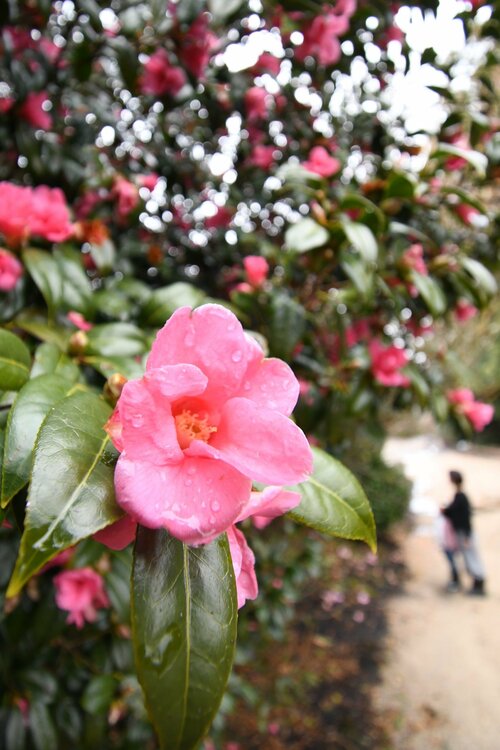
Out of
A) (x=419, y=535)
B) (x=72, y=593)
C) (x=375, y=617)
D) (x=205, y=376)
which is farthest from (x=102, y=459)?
(x=419, y=535)

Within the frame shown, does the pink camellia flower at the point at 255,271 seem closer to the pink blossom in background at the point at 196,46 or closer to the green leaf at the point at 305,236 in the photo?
the green leaf at the point at 305,236

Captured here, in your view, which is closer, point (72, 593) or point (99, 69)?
point (72, 593)

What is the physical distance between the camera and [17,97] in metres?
1.31

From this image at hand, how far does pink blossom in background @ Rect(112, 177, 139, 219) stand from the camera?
1.30m

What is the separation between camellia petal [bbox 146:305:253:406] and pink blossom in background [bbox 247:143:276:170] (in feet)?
5.19

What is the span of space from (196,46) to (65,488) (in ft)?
4.53

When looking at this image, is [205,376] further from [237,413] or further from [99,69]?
[99,69]

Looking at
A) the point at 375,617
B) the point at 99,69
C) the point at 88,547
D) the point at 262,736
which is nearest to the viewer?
the point at 88,547

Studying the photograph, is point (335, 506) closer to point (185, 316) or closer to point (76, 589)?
point (185, 316)

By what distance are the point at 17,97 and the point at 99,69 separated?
658 mm

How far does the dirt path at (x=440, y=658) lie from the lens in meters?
2.97

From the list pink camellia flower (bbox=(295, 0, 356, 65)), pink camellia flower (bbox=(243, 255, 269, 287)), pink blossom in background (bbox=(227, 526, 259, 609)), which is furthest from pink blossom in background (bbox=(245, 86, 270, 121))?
pink blossom in background (bbox=(227, 526, 259, 609))

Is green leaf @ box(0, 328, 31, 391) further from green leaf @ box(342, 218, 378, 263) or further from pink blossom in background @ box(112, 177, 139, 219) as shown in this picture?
pink blossom in background @ box(112, 177, 139, 219)

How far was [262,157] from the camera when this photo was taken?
186 centimetres
